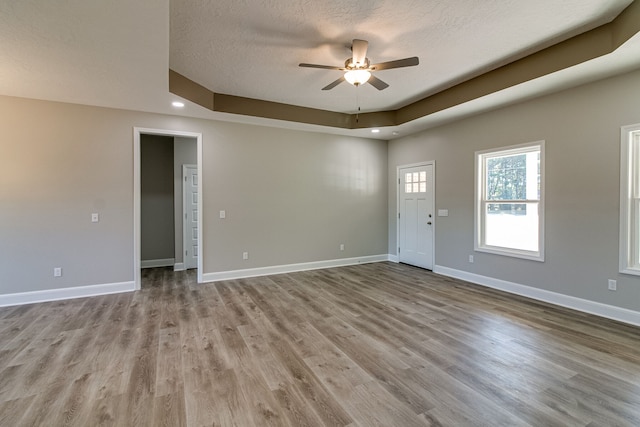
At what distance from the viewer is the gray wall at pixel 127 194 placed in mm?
3805

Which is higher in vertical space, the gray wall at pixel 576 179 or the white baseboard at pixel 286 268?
the gray wall at pixel 576 179

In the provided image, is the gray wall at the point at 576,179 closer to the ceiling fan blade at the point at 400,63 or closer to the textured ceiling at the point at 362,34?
the textured ceiling at the point at 362,34

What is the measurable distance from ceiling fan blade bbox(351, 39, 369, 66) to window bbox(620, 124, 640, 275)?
3.03 meters

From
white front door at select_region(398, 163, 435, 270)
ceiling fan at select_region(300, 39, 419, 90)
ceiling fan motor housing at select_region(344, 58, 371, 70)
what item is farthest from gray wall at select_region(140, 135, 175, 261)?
white front door at select_region(398, 163, 435, 270)

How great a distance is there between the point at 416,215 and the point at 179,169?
493cm

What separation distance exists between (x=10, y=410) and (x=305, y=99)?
15.2 feet

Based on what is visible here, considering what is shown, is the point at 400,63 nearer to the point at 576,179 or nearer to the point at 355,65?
the point at 355,65

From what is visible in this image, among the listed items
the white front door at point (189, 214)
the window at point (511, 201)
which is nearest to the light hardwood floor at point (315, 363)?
the window at point (511, 201)

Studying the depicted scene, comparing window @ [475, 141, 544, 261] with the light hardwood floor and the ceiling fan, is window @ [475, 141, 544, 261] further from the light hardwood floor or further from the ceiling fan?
the ceiling fan

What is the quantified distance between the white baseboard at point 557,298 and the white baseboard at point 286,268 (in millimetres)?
1796

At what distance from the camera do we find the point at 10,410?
1.83 meters

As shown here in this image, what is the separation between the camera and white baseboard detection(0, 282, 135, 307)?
374cm

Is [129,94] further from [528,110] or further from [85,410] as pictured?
[528,110]

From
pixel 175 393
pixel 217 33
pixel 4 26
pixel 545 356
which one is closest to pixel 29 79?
pixel 4 26
